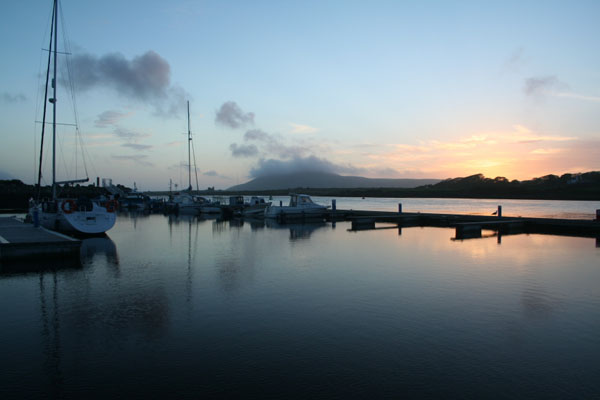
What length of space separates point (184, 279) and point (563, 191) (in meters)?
120

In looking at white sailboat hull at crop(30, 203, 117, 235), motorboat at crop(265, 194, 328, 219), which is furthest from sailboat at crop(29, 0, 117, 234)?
motorboat at crop(265, 194, 328, 219)

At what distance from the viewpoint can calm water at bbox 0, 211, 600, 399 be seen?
6758mm

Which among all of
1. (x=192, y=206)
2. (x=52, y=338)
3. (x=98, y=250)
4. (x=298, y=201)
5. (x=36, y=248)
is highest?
(x=298, y=201)

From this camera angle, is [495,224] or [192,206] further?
[192,206]

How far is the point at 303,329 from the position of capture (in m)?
9.32

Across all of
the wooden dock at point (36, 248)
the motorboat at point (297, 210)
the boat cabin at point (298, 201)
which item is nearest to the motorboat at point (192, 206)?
the motorboat at point (297, 210)

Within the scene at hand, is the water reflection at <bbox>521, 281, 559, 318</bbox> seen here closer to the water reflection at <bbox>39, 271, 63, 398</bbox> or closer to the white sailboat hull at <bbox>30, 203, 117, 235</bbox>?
the water reflection at <bbox>39, 271, 63, 398</bbox>

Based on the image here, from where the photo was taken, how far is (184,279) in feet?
48.8

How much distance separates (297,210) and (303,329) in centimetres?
3482

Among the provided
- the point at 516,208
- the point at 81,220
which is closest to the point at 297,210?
the point at 81,220

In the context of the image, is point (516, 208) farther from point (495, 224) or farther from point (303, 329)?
point (303, 329)

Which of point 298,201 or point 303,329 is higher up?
point 298,201

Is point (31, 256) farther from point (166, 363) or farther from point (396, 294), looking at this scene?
point (396, 294)

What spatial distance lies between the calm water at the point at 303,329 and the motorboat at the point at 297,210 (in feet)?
82.0
